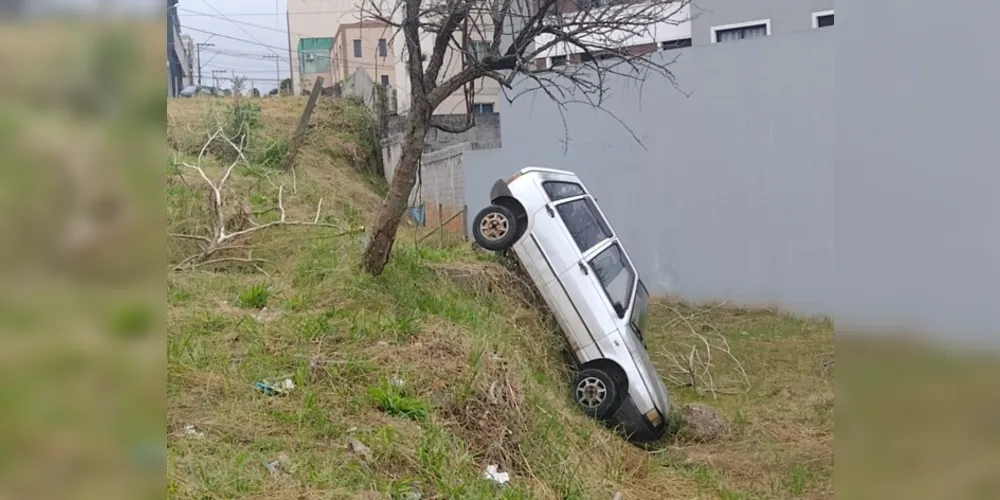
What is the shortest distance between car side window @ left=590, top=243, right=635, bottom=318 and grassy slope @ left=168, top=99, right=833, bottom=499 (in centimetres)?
63

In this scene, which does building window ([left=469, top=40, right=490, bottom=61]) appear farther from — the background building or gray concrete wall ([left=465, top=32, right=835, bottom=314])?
the background building

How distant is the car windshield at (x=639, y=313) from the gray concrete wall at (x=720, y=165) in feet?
13.6

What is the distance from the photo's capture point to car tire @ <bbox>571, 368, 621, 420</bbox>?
5586 millimetres

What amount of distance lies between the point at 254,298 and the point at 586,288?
2.71 metres

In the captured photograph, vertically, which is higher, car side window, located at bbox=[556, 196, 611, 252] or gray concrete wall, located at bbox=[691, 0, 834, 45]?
gray concrete wall, located at bbox=[691, 0, 834, 45]

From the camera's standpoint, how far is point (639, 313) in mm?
6430

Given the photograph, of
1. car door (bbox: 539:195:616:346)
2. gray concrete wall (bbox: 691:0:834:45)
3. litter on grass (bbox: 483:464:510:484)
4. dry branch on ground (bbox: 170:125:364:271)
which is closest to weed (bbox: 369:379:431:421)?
litter on grass (bbox: 483:464:510:484)

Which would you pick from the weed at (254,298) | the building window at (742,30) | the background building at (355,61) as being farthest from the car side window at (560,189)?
the building window at (742,30)

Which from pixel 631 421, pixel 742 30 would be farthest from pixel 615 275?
pixel 742 30

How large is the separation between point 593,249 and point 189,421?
379cm

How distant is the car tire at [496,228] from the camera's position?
6191 mm
